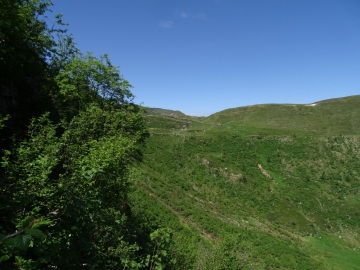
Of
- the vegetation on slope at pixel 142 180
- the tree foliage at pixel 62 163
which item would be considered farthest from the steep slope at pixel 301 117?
the tree foliage at pixel 62 163

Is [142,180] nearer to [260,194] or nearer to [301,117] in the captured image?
[260,194]

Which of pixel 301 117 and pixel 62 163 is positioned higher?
pixel 301 117

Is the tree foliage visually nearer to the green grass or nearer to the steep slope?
the green grass

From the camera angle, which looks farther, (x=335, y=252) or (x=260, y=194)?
(x=260, y=194)

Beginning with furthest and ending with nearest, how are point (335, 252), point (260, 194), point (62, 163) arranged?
point (260, 194)
point (335, 252)
point (62, 163)

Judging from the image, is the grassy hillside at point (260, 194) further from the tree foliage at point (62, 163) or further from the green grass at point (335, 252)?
the tree foliage at point (62, 163)

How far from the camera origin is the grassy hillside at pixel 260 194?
28062 millimetres

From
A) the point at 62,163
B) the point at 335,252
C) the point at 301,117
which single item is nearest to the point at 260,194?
the point at 335,252

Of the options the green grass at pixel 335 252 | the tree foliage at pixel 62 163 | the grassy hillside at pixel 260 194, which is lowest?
the green grass at pixel 335 252

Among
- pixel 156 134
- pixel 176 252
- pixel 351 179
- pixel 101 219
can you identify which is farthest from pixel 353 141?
pixel 101 219

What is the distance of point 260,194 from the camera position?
40094mm

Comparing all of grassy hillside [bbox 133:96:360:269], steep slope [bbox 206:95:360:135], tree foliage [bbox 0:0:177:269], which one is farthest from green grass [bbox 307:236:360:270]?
steep slope [bbox 206:95:360:135]

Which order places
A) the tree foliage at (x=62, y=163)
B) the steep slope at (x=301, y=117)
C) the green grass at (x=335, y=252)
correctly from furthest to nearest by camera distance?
the steep slope at (x=301, y=117)
the green grass at (x=335, y=252)
the tree foliage at (x=62, y=163)

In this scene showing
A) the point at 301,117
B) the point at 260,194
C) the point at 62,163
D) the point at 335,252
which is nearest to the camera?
the point at 62,163
